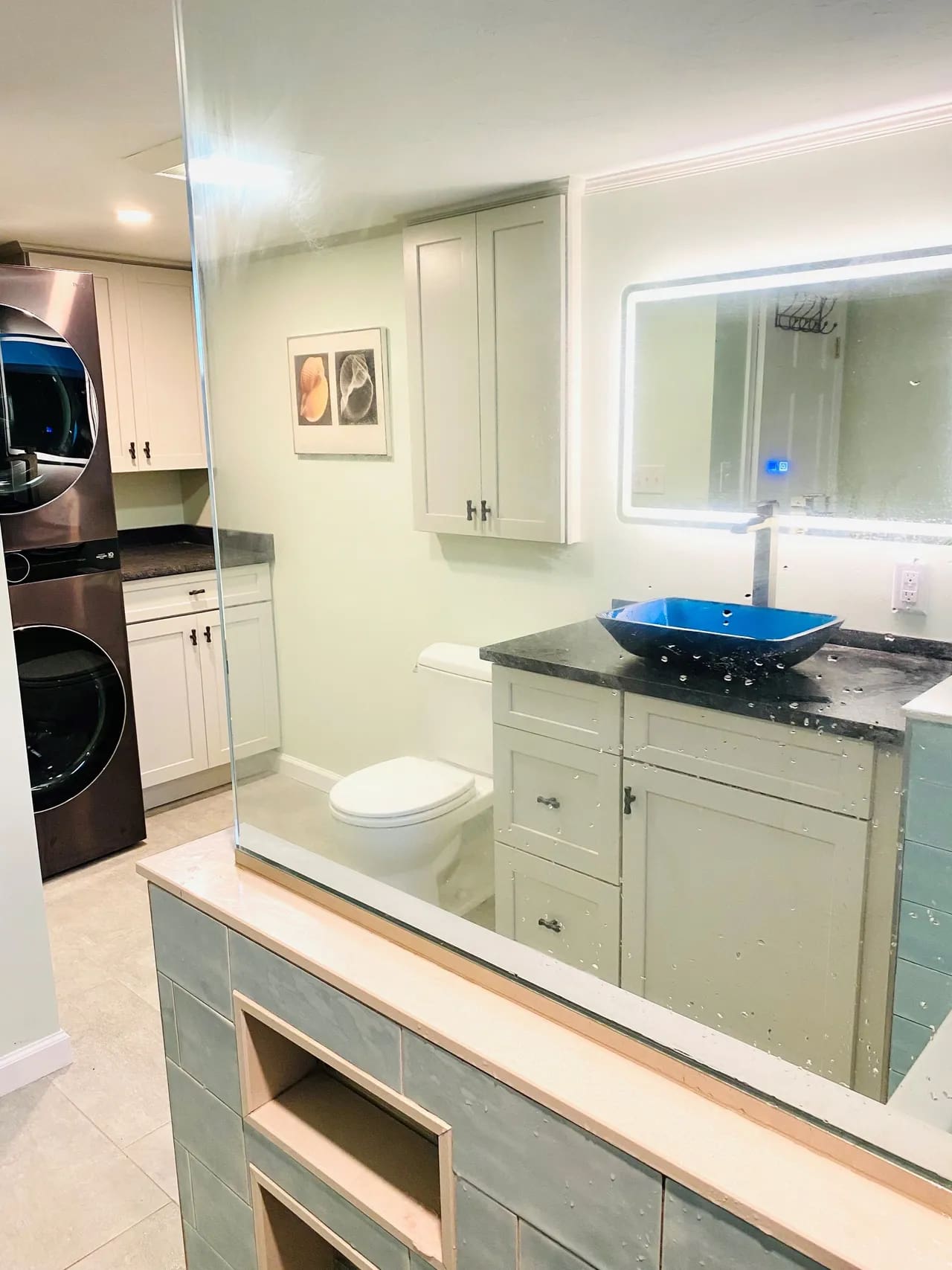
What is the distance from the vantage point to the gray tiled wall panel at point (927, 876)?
74 centimetres

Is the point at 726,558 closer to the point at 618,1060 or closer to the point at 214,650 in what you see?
the point at 618,1060

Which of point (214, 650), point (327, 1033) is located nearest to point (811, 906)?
point (327, 1033)

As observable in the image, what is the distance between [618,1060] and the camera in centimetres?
90

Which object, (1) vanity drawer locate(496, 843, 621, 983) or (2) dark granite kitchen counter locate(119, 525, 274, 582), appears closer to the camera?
(1) vanity drawer locate(496, 843, 621, 983)

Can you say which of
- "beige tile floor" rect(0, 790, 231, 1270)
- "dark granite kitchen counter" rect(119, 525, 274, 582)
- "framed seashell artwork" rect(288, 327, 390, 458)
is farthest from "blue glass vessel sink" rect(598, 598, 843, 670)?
"dark granite kitchen counter" rect(119, 525, 274, 582)

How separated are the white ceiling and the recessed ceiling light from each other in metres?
1.34

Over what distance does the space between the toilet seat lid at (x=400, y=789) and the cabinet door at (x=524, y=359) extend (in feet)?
1.13

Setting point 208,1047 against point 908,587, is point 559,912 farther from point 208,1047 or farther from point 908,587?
point 208,1047

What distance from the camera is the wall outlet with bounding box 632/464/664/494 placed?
3.14ft

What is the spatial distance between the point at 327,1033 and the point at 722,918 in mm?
512

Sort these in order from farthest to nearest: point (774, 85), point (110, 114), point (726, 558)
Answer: point (110, 114) → point (726, 558) → point (774, 85)

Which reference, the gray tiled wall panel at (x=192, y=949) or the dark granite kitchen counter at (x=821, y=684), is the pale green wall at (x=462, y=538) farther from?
the gray tiled wall panel at (x=192, y=949)

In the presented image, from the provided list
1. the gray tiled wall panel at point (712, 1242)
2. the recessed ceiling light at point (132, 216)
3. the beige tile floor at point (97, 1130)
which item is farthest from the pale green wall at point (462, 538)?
the recessed ceiling light at point (132, 216)

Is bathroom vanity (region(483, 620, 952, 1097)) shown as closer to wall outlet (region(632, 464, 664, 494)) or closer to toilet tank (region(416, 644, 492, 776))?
toilet tank (region(416, 644, 492, 776))
